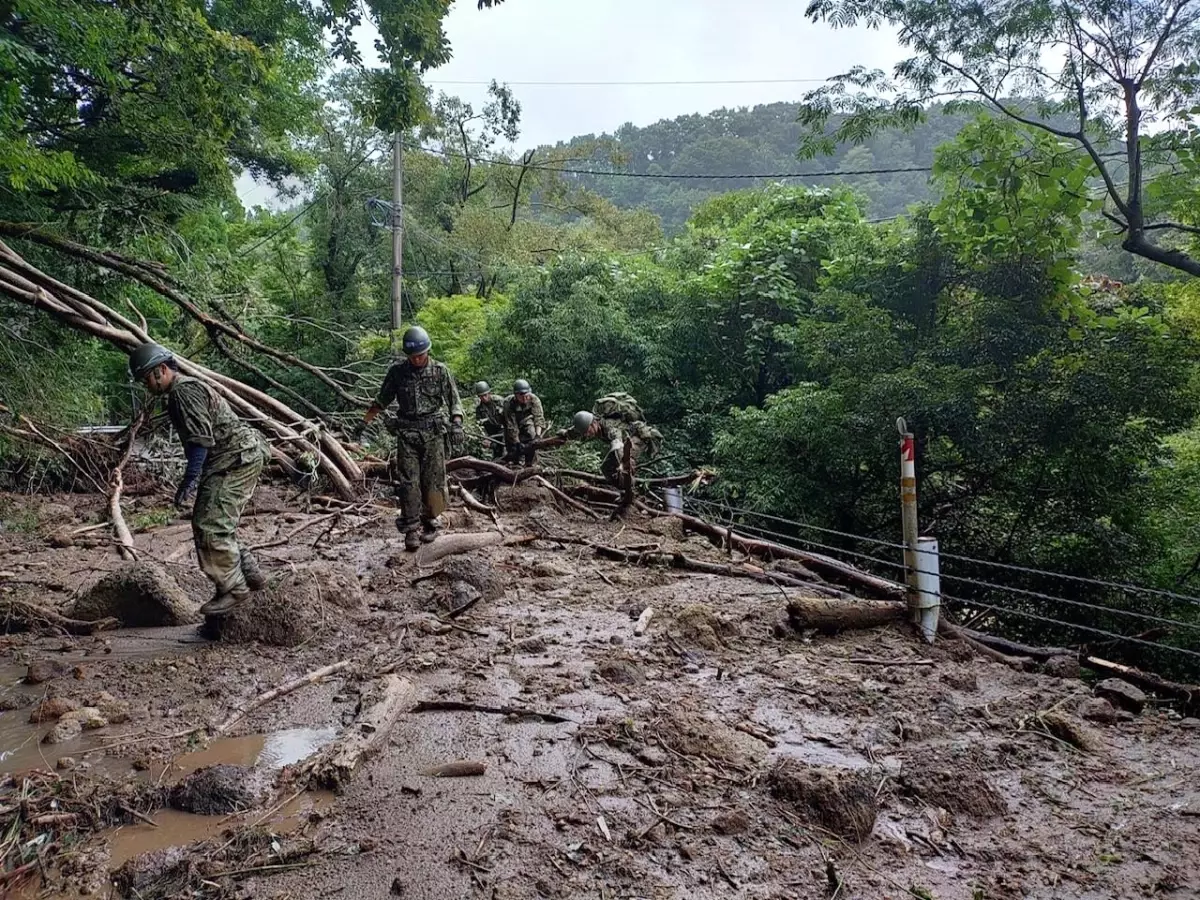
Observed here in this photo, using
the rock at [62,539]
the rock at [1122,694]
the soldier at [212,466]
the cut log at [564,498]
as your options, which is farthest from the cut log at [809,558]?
the rock at [62,539]

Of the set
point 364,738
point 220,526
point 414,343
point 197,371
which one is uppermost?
point 414,343

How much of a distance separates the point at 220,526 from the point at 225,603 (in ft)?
1.59

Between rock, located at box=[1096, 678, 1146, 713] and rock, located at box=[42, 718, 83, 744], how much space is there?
16.1 ft

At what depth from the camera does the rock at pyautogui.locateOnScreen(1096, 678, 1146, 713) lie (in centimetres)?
370

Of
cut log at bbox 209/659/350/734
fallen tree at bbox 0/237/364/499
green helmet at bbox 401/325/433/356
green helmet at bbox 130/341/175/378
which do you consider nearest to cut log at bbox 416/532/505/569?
green helmet at bbox 401/325/433/356

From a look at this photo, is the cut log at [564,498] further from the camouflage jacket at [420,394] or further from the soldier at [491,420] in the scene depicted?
the camouflage jacket at [420,394]

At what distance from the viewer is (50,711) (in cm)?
360

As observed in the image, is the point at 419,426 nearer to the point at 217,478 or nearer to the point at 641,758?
the point at 217,478

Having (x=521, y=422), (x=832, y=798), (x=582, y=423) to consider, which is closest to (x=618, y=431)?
(x=582, y=423)

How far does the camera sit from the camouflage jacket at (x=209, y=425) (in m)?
4.61

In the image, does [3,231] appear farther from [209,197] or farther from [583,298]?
[583,298]

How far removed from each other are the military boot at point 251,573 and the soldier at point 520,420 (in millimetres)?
5327

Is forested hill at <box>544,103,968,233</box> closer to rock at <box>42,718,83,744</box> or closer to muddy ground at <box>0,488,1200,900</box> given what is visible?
muddy ground at <box>0,488,1200,900</box>

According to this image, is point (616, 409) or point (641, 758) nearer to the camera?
point (641, 758)
